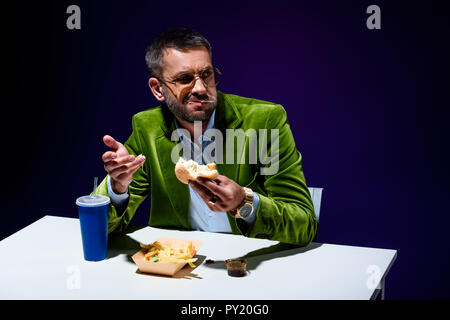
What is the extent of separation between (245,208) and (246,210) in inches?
0.4

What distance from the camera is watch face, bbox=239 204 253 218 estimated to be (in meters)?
2.24

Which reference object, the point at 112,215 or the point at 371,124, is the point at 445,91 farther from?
the point at 112,215

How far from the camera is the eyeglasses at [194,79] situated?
2566 millimetres

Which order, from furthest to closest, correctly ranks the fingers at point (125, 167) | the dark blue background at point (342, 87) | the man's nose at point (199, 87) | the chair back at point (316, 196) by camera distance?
the dark blue background at point (342, 87)
the chair back at point (316, 196)
the man's nose at point (199, 87)
the fingers at point (125, 167)

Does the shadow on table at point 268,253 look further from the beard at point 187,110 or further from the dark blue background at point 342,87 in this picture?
the dark blue background at point 342,87

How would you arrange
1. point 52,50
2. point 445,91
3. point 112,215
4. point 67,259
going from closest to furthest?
1. point 67,259
2. point 112,215
3. point 445,91
4. point 52,50

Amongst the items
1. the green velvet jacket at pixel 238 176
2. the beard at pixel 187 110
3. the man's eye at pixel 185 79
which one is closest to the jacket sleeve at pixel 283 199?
the green velvet jacket at pixel 238 176

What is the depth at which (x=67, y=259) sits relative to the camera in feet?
7.38

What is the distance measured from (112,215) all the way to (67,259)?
29 centimetres

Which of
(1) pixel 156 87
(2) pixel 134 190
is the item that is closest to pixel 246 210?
(2) pixel 134 190

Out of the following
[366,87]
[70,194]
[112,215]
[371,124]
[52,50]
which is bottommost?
[70,194]

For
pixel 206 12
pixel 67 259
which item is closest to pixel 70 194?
pixel 206 12

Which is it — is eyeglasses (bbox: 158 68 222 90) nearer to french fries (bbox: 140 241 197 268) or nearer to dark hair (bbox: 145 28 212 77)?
dark hair (bbox: 145 28 212 77)

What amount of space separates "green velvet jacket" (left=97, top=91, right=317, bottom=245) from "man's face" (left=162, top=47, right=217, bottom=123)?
5.4 inches
